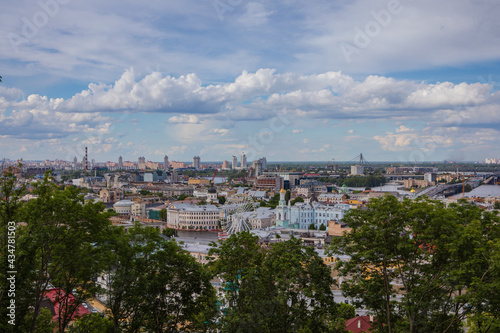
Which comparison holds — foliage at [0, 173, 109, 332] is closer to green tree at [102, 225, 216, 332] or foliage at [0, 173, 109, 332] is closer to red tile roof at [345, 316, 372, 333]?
green tree at [102, 225, 216, 332]

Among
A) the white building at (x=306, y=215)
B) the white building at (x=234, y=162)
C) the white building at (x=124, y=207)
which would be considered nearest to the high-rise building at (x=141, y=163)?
the white building at (x=234, y=162)

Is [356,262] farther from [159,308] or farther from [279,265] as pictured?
[159,308]

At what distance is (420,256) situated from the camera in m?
6.75

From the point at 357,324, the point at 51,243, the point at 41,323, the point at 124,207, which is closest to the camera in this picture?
the point at 51,243

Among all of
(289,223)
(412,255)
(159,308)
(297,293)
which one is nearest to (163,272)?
(159,308)

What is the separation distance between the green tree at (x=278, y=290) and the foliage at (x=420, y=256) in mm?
530

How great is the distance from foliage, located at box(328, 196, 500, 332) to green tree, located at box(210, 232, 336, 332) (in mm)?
530

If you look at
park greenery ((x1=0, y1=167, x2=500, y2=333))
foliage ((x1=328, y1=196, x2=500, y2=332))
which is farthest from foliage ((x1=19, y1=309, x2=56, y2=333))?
Answer: foliage ((x1=328, y1=196, x2=500, y2=332))

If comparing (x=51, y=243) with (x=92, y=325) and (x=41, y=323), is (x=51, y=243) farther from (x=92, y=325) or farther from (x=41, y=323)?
(x=92, y=325)

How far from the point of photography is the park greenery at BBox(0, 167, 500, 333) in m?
6.24

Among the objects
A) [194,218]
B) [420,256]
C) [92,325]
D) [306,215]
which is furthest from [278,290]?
[194,218]

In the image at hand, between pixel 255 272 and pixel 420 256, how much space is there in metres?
2.68

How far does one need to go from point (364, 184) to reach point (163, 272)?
8461 cm

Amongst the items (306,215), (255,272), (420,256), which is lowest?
(306,215)
